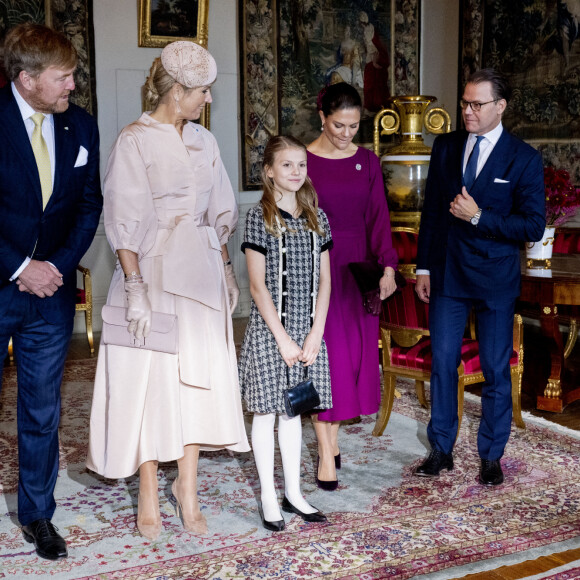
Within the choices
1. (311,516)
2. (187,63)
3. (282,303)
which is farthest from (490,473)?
(187,63)

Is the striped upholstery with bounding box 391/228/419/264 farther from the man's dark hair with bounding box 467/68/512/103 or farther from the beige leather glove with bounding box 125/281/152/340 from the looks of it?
the beige leather glove with bounding box 125/281/152/340

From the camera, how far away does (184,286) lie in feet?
10.3

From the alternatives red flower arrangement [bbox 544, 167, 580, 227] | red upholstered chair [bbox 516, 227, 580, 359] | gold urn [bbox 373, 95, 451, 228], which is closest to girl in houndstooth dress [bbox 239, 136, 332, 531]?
red flower arrangement [bbox 544, 167, 580, 227]

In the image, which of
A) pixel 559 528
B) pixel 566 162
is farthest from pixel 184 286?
pixel 566 162

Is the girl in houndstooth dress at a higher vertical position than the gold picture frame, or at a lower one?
lower

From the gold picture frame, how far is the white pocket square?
5.57m

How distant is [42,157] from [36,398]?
92 centimetres

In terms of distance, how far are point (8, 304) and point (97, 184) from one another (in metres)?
0.60

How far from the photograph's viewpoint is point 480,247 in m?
3.77

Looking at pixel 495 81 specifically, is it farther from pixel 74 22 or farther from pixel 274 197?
pixel 74 22

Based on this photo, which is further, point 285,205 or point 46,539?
point 285,205

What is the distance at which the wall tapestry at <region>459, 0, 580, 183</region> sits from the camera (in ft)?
25.3

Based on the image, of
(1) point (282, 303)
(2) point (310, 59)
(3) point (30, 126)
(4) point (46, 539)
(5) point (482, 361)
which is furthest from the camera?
(2) point (310, 59)

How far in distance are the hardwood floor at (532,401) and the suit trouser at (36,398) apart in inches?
66.7
